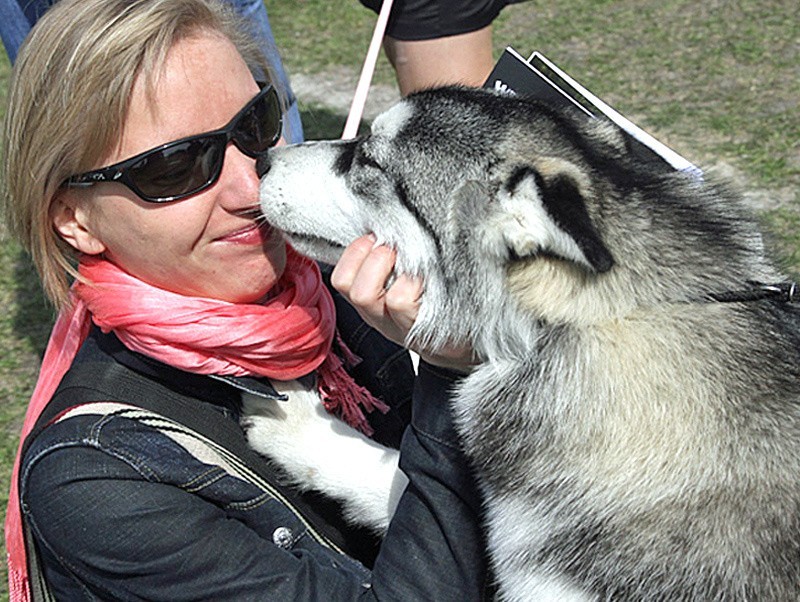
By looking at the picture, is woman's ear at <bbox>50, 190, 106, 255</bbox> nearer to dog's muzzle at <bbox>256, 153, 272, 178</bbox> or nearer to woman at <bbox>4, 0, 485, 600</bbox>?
woman at <bbox>4, 0, 485, 600</bbox>

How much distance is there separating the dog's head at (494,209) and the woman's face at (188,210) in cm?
9

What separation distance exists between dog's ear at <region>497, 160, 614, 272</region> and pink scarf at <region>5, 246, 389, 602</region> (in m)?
0.65

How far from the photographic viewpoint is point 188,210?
2279 millimetres

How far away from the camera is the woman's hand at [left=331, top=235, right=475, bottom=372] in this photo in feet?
7.22

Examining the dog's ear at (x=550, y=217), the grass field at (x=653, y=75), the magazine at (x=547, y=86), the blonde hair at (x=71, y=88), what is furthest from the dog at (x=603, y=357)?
the grass field at (x=653, y=75)

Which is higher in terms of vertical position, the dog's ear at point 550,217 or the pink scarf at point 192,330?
the dog's ear at point 550,217

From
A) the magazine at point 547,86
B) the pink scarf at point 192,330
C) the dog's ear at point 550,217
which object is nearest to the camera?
the dog's ear at point 550,217

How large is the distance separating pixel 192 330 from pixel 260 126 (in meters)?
0.56

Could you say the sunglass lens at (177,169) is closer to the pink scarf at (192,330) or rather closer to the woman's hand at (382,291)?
the pink scarf at (192,330)

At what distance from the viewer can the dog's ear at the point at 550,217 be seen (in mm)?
1897

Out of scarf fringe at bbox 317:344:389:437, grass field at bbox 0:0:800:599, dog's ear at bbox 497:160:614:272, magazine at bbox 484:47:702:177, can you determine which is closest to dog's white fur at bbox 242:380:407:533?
scarf fringe at bbox 317:344:389:437

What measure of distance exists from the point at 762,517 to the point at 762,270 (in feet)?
1.91

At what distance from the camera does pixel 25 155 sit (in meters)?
2.22

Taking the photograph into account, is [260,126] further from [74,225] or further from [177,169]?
[74,225]
